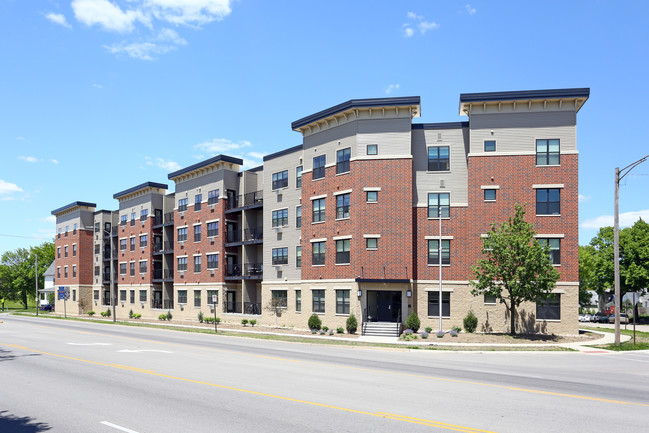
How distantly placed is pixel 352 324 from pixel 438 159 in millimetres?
13864

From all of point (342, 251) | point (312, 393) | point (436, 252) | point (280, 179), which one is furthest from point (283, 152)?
point (312, 393)

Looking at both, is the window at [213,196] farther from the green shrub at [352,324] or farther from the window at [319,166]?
the green shrub at [352,324]

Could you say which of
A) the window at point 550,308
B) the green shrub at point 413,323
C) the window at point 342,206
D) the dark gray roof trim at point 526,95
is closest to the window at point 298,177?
the window at point 342,206

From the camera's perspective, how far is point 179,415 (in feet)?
37.4

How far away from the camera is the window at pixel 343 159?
4050cm

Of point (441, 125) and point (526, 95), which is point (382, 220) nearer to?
point (441, 125)

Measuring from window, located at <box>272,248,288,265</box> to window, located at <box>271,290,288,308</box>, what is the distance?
2.59 meters


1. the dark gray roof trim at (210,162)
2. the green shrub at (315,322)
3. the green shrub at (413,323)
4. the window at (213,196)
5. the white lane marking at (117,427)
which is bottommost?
the green shrub at (315,322)

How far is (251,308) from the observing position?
2029 inches

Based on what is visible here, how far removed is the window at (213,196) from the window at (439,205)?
24548mm

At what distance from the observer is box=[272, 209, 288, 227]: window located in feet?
155

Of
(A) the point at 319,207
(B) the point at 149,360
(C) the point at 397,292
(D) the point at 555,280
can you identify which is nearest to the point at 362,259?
(C) the point at 397,292

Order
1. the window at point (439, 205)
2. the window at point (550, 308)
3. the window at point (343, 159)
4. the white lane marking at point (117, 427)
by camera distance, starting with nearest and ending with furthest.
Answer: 1. the white lane marking at point (117, 427)
2. the window at point (550, 308)
3. the window at point (439, 205)
4. the window at point (343, 159)

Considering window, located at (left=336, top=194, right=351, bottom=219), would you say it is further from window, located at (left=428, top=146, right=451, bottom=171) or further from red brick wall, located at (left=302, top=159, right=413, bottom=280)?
window, located at (left=428, top=146, right=451, bottom=171)
